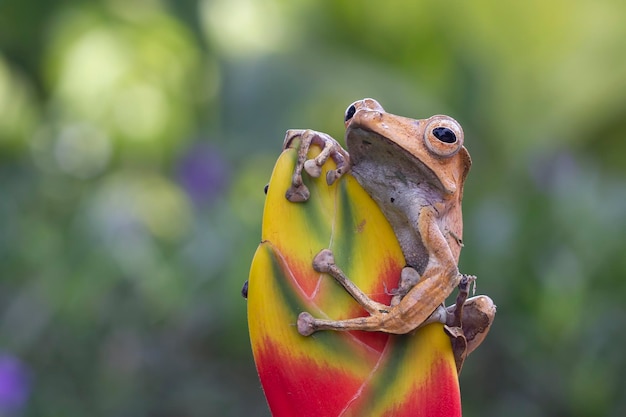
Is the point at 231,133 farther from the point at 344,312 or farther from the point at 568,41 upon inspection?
the point at 344,312

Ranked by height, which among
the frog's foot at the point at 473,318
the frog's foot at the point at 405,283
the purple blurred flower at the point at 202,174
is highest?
the frog's foot at the point at 405,283

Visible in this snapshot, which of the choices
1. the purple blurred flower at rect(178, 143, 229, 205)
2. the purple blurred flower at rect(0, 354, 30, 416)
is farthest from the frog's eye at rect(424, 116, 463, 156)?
the purple blurred flower at rect(178, 143, 229, 205)

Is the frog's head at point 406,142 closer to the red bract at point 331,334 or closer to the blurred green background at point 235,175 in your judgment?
the red bract at point 331,334

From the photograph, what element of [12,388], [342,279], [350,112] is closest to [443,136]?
[350,112]

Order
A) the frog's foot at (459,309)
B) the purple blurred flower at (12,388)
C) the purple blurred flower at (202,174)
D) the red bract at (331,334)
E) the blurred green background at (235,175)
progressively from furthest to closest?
the purple blurred flower at (202,174) < the blurred green background at (235,175) < the purple blurred flower at (12,388) < the frog's foot at (459,309) < the red bract at (331,334)

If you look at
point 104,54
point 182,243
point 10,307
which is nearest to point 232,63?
point 104,54

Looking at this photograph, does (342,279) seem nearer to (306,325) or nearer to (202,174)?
(306,325)

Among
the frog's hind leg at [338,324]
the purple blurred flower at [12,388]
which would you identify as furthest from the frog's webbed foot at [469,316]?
the purple blurred flower at [12,388]
